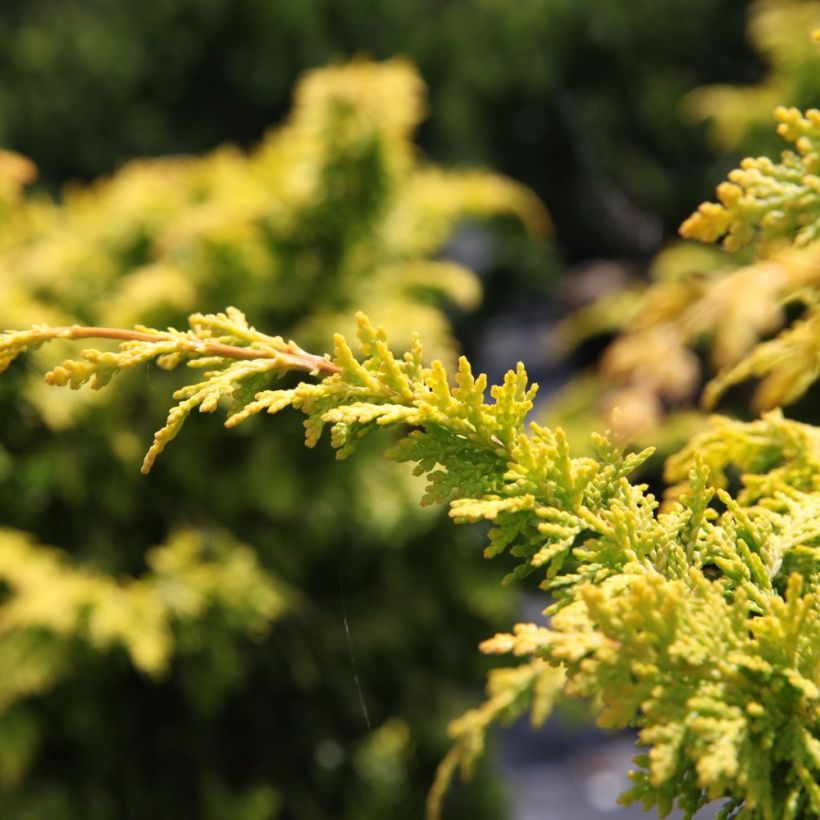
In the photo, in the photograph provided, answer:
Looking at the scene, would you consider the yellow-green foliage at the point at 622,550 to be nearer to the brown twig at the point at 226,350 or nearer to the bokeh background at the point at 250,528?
the brown twig at the point at 226,350

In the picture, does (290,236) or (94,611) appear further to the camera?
(290,236)

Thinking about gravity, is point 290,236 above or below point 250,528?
above

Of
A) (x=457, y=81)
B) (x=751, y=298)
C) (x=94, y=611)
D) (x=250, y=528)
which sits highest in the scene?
(x=457, y=81)

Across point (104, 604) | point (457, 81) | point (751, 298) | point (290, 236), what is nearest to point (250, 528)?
point (104, 604)

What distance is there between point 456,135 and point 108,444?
4349mm

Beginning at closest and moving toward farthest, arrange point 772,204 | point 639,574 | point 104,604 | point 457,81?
point 639,574, point 772,204, point 104,604, point 457,81

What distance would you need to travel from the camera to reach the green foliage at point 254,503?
323 centimetres

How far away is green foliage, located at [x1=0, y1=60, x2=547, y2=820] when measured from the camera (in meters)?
3.23

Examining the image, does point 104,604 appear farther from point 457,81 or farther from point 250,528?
point 457,81

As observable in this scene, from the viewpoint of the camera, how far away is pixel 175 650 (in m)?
3.30

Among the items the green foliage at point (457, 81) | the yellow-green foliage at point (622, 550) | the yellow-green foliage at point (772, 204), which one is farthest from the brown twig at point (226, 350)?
the green foliage at point (457, 81)

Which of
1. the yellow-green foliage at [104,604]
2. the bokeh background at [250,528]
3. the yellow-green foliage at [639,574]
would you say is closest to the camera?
the yellow-green foliage at [639,574]

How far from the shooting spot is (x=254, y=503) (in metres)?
3.51

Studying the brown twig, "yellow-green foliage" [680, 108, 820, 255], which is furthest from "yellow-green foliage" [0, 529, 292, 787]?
"yellow-green foliage" [680, 108, 820, 255]
